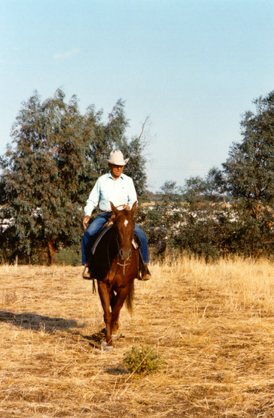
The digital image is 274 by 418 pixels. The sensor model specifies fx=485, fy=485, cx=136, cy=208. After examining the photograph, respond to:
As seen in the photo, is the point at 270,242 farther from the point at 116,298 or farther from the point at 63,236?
the point at 116,298

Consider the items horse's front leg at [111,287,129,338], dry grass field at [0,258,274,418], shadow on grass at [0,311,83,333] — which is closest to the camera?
dry grass field at [0,258,274,418]

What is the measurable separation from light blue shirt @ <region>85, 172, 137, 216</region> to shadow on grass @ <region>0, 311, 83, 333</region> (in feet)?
7.20

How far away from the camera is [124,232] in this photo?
620 centimetres

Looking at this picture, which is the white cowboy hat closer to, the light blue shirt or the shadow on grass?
the light blue shirt

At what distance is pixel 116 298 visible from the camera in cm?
734

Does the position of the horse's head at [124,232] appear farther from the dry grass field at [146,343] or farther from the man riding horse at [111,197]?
the dry grass field at [146,343]

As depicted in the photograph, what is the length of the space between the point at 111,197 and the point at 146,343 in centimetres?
222

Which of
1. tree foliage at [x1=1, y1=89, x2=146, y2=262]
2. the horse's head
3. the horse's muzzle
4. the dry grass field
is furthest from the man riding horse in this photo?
tree foliage at [x1=1, y1=89, x2=146, y2=262]

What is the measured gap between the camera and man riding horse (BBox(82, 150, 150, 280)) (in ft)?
23.8

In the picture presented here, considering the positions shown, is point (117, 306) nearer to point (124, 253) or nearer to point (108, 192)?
point (124, 253)

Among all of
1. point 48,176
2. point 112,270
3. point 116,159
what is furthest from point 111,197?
point 48,176

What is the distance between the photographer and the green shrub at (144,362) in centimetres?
538

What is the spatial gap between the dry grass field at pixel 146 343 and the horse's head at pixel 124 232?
4.47ft

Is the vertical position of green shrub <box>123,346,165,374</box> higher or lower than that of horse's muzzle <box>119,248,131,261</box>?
lower
